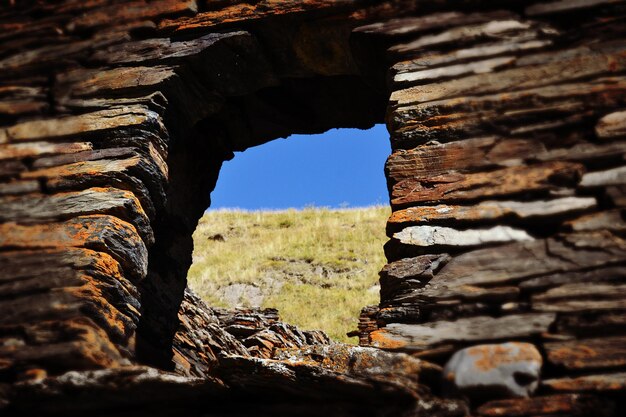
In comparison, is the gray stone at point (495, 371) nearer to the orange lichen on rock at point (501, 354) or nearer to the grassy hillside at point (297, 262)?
the orange lichen on rock at point (501, 354)

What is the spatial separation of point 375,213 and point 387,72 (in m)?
19.2

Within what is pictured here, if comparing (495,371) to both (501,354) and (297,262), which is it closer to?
(501,354)

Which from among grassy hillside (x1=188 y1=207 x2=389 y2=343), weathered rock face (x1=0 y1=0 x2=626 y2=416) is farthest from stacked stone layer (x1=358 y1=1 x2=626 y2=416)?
grassy hillside (x1=188 y1=207 x2=389 y2=343)

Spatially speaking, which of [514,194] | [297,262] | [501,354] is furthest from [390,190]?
[297,262]

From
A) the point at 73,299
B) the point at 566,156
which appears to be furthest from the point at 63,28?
the point at 566,156

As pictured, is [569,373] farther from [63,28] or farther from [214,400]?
[63,28]

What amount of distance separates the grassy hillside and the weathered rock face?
8646 millimetres

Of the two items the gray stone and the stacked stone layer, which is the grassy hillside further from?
the gray stone

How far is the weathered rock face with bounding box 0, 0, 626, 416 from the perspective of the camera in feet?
8.13

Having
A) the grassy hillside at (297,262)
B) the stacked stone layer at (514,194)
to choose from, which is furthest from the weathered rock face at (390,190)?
the grassy hillside at (297,262)

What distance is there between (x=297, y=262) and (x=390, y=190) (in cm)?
1506

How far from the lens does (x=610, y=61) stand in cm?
293

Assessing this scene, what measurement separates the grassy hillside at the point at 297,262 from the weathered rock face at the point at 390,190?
8.65 metres

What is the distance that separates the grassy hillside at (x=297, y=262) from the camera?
1461 centimetres
